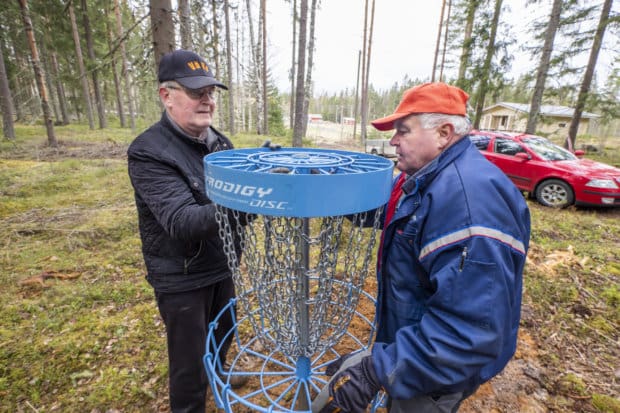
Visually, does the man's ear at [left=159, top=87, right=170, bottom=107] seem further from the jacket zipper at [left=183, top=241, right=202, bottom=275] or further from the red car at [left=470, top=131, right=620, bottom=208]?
the red car at [left=470, top=131, right=620, bottom=208]

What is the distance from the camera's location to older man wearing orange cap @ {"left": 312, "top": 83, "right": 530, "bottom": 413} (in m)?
0.99

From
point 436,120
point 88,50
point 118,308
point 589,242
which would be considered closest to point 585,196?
point 589,242

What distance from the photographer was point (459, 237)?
3.40ft

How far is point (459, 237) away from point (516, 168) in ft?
25.6

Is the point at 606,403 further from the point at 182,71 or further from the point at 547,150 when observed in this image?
the point at 547,150

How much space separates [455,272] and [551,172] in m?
7.62

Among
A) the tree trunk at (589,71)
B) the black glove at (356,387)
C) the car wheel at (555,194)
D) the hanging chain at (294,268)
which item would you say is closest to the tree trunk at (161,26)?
the hanging chain at (294,268)

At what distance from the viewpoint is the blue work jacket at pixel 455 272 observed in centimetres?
98

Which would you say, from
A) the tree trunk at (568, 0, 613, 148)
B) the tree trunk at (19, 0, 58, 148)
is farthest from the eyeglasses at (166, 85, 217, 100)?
the tree trunk at (568, 0, 613, 148)

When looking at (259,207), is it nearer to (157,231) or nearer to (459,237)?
(459,237)

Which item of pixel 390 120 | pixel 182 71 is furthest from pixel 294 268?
pixel 182 71

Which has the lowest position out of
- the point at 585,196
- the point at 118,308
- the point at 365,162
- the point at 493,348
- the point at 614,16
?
the point at 118,308

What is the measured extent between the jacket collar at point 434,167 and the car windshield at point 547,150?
7.55 m

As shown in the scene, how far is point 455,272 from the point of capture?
1.01 meters
